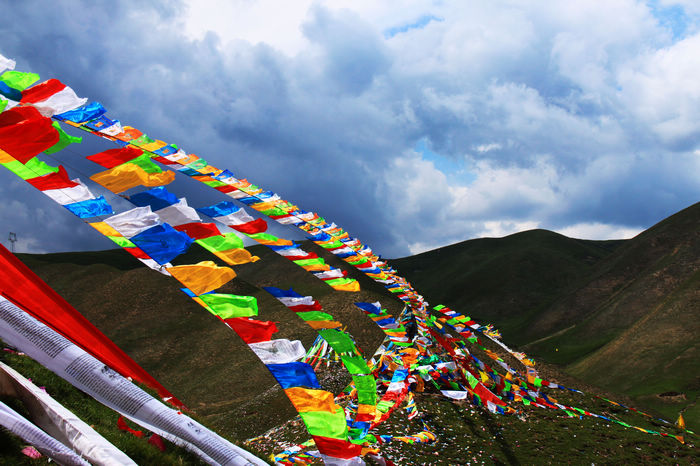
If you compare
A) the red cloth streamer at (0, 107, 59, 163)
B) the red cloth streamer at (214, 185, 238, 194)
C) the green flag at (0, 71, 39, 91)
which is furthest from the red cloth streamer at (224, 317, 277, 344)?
the green flag at (0, 71, 39, 91)

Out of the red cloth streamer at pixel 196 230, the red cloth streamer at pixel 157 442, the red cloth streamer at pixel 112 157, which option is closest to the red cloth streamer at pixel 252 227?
the red cloth streamer at pixel 196 230

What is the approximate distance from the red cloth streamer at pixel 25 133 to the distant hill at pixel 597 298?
39087 millimetres

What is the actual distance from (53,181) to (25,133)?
3.14 feet

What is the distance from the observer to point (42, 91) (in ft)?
30.2

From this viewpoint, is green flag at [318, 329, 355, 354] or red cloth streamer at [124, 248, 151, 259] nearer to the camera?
red cloth streamer at [124, 248, 151, 259]

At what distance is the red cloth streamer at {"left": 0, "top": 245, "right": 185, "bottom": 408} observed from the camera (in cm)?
659

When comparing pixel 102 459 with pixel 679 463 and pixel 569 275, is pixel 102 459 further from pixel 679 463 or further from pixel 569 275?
pixel 569 275

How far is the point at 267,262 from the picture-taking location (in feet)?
349

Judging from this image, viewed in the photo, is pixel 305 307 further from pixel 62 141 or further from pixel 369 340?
pixel 369 340

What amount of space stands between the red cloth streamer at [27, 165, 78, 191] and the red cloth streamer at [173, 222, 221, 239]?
202 centimetres

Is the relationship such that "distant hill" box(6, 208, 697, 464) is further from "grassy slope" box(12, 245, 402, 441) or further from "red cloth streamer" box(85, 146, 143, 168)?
"red cloth streamer" box(85, 146, 143, 168)

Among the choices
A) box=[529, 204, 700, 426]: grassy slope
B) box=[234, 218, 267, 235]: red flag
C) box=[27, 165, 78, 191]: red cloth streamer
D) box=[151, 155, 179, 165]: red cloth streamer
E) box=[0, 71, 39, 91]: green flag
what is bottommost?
box=[529, 204, 700, 426]: grassy slope

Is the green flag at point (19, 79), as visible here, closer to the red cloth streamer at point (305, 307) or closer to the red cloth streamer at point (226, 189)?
the red cloth streamer at point (226, 189)

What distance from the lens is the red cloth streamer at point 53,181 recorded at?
7.54 meters
